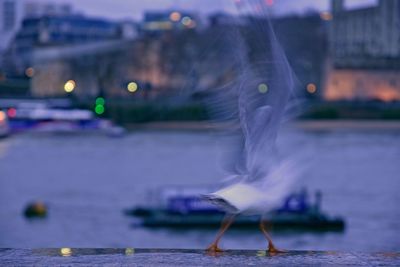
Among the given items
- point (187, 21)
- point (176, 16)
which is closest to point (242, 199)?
point (187, 21)

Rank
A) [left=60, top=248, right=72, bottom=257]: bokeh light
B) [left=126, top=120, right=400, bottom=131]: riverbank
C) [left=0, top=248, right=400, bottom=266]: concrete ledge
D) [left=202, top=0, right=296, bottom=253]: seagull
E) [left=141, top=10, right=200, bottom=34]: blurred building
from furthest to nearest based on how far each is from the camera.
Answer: [left=141, top=10, right=200, bottom=34]: blurred building, [left=126, top=120, right=400, bottom=131]: riverbank, [left=202, top=0, right=296, bottom=253]: seagull, [left=60, top=248, right=72, bottom=257]: bokeh light, [left=0, top=248, right=400, bottom=266]: concrete ledge

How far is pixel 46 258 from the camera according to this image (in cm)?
559

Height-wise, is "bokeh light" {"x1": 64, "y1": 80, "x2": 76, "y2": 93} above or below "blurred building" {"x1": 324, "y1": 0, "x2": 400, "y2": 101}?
below

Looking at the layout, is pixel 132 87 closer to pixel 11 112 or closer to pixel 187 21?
pixel 11 112

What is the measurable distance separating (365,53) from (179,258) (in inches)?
2494

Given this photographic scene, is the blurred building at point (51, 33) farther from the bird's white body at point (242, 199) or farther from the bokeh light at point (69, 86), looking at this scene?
the bird's white body at point (242, 199)

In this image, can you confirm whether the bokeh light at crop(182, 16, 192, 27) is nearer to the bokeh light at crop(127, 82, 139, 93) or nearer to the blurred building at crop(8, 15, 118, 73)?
the blurred building at crop(8, 15, 118, 73)

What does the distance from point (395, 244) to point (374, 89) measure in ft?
148

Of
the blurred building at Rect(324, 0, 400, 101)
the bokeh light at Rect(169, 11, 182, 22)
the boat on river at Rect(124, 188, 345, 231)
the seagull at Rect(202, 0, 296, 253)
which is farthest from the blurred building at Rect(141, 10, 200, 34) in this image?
the seagull at Rect(202, 0, 296, 253)

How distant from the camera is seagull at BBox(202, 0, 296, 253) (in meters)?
6.01

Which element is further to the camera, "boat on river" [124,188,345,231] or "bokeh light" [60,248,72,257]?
"boat on river" [124,188,345,231]

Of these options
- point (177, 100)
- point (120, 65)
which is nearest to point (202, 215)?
point (177, 100)

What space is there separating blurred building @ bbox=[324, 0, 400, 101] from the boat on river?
39.3 meters

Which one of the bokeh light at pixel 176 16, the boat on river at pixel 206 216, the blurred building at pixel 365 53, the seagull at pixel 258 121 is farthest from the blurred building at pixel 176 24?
the seagull at pixel 258 121
